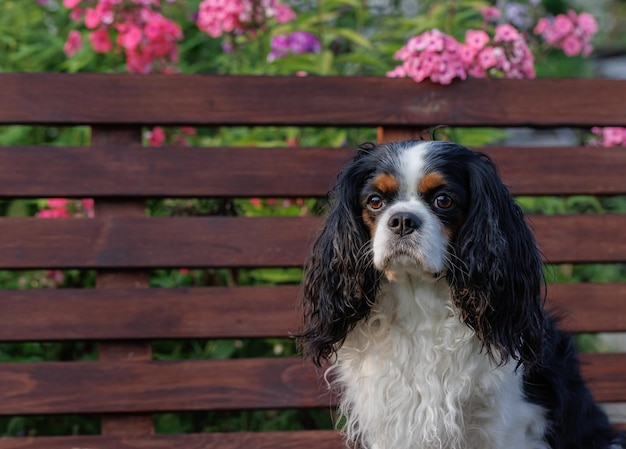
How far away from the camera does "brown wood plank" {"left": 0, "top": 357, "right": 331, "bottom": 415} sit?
3.44 metres

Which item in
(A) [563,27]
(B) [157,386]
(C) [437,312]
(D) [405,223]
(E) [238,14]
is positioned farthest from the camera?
(A) [563,27]

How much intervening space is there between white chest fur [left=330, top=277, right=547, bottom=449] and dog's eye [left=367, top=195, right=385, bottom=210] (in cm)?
22

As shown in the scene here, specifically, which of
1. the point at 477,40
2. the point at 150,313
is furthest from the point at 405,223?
the point at 477,40

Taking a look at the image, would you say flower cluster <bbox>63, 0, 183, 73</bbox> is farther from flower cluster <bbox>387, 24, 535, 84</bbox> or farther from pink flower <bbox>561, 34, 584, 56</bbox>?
pink flower <bbox>561, 34, 584, 56</bbox>

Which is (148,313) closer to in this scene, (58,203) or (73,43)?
(58,203)

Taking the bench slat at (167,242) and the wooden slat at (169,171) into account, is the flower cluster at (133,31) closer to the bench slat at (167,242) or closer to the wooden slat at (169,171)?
the wooden slat at (169,171)

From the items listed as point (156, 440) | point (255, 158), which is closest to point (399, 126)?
point (255, 158)

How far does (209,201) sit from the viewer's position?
13.2ft

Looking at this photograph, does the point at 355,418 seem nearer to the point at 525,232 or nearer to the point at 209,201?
the point at 525,232

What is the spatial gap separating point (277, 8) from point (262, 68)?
12.1 inches

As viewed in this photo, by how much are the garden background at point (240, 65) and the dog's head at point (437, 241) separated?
0.92 meters

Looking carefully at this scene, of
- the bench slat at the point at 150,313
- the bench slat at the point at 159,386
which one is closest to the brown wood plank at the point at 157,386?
the bench slat at the point at 159,386

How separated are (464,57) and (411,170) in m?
1.28

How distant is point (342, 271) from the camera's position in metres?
2.81
